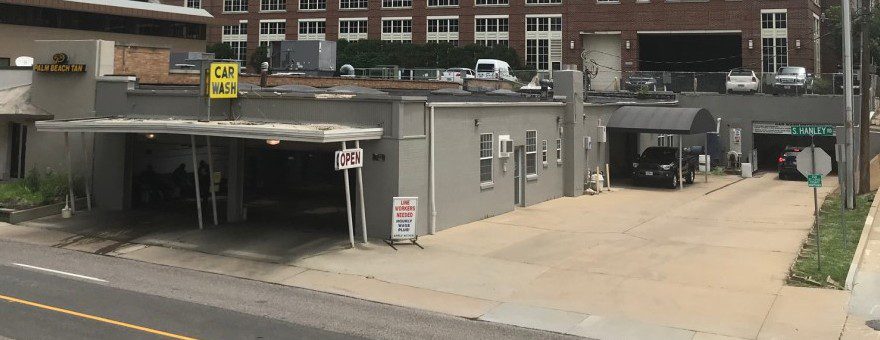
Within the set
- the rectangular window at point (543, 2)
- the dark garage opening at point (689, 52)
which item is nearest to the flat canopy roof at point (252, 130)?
the rectangular window at point (543, 2)

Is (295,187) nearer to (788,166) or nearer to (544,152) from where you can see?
(544,152)

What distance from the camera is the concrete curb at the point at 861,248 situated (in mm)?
13947

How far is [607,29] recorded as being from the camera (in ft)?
210

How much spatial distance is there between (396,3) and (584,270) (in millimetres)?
59787

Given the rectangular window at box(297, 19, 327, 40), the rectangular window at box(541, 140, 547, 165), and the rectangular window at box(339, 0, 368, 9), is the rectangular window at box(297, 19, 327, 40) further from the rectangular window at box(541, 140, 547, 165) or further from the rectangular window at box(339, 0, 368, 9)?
the rectangular window at box(541, 140, 547, 165)

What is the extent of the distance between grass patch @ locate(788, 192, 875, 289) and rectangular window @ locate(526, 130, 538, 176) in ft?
29.9

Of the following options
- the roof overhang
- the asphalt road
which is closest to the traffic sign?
the asphalt road

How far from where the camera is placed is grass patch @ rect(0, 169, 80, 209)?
21750mm

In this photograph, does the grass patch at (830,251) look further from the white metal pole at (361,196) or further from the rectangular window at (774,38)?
the rectangular window at (774,38)

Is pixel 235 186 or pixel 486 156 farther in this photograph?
pixel 486 156

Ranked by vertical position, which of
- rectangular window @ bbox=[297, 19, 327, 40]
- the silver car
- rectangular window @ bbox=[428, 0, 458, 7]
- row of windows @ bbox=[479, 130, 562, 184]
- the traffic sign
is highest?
rectangular window @ bbox=[428, 0, 458, 7]

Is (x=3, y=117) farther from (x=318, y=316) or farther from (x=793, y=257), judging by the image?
(x=793, y=257)

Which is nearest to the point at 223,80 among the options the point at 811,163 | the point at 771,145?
the point at 811,163

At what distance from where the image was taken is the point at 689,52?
2776 inches
